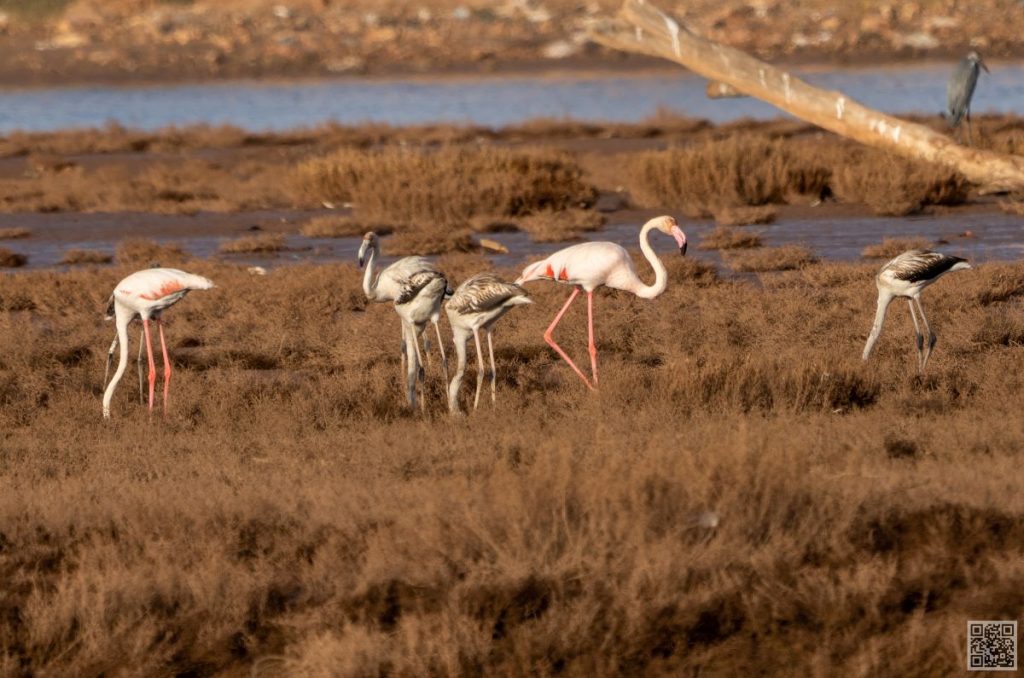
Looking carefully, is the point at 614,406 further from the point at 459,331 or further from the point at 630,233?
the point at 630,233

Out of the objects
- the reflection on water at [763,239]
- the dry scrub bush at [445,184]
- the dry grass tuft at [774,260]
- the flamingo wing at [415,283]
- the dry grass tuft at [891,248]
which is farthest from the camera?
the dry scrub bush at [445,184]

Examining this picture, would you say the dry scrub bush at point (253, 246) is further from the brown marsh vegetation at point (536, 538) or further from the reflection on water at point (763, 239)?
the brown marsh vegetation at point (536, 538)

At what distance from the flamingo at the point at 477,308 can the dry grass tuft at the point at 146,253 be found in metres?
7.83

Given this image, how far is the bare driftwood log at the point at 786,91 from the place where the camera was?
61.6 feet

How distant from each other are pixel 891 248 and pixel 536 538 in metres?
10.3

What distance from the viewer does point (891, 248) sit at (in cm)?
1606

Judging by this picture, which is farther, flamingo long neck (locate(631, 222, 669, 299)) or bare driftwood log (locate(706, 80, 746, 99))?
bare driftwood log (locate(706, 80, 746, 99))

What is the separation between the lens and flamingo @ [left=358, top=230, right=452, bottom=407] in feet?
31.6

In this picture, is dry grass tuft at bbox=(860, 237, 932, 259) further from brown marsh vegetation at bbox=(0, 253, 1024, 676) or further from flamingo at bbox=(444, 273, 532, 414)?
flamingo at bbox=(444, 273, 532, 414)

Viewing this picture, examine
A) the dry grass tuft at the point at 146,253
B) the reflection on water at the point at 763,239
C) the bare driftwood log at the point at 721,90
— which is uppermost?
the bare driftwood log at the point at 721,90

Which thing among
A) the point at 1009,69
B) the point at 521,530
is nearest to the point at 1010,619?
the point at 521,530

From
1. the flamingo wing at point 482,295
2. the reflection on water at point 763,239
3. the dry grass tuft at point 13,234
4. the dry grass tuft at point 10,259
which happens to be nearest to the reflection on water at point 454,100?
the dry grass tuft at point 13,234

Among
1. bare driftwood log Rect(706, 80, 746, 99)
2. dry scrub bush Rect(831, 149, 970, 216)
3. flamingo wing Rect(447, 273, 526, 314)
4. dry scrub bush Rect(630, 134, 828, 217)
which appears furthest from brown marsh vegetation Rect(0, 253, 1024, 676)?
dry scrub bush Rect(630, 134, 828, 217)

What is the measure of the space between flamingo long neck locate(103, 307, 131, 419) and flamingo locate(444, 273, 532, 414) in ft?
6.50
